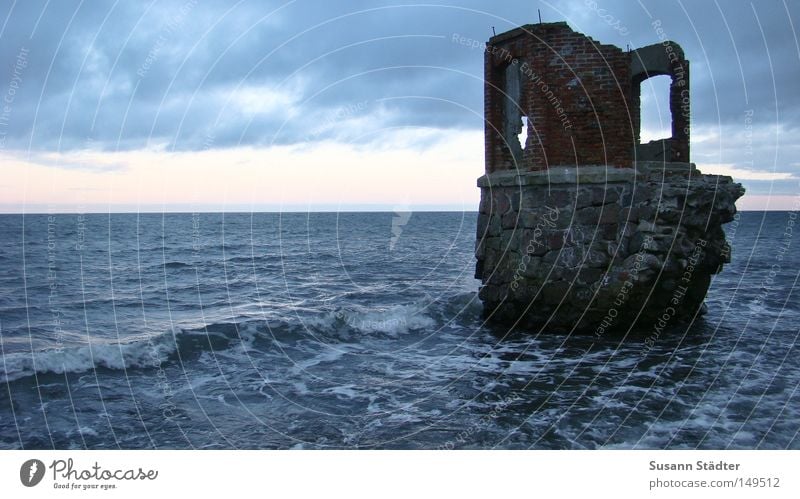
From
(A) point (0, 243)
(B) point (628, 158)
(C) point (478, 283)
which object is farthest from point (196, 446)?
(A) point (0, 243)

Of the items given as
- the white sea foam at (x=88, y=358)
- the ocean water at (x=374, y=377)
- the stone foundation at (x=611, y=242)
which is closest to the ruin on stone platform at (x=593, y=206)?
the stone foundation at (x=611, y=242)

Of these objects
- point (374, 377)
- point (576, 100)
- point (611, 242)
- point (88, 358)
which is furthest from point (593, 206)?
point (88, 358)

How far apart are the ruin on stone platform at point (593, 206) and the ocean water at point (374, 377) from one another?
0.96 m

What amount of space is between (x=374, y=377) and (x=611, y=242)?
585cm

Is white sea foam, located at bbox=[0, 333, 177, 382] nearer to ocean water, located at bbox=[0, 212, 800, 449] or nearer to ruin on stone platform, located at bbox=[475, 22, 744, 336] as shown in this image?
ocean water, located at bbox=[0, 212, 800, 449]

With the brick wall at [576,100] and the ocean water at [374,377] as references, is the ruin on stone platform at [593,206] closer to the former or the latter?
the brick wall at [576,100]

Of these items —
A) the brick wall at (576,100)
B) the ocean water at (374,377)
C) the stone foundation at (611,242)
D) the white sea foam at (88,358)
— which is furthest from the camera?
the brick wall at (576,100)

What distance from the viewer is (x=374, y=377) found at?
11.1 m

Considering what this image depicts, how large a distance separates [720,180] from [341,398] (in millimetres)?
10310

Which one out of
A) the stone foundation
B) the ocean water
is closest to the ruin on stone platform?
the stone foundation

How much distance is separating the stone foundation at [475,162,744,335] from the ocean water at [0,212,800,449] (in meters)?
0.70

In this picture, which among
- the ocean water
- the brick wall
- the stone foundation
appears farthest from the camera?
the brick wall

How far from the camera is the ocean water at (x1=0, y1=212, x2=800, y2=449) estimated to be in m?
8.14

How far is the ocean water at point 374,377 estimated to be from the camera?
8.14 m
